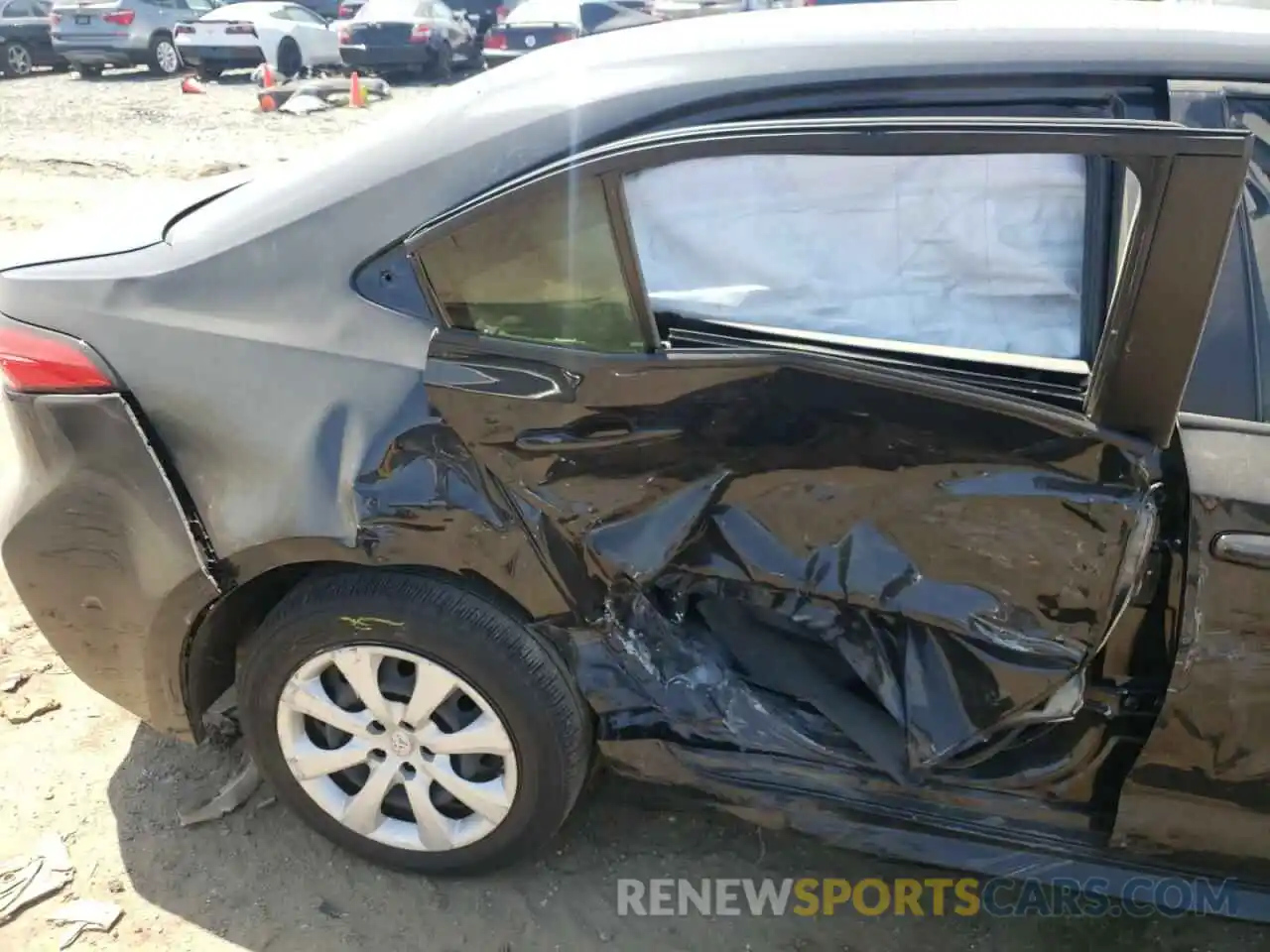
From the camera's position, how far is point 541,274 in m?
1.84

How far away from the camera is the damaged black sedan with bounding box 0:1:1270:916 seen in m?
1.69

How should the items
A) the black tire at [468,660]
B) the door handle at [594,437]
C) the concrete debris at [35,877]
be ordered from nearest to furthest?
1. the door handle at [594,437]
2. the black tire at [468,660]
3. the concrete debris at [35,877]

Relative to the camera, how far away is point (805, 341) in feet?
5.83

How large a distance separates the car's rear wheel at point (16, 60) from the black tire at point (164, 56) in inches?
87.6

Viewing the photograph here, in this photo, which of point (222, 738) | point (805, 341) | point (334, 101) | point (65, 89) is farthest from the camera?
point (65, 89)

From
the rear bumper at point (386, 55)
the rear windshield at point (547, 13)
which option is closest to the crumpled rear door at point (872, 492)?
the rear windshield at point (547, 13)

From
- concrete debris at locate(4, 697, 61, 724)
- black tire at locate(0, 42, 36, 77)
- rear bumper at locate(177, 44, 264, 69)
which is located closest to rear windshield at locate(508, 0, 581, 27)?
rear bumper at locate(177, 44, 264, 69)

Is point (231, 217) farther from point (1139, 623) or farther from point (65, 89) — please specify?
point (65, 89)

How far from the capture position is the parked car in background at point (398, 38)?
53.5 feet

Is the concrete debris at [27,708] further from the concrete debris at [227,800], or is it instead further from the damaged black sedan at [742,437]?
the damaged black sedan at [742,437]

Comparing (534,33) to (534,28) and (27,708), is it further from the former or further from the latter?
(27,708)

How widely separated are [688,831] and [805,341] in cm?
133

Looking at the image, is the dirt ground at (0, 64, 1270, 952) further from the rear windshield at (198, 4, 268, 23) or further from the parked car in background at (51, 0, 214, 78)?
the parked car in background at (51, 0, 214, 78)

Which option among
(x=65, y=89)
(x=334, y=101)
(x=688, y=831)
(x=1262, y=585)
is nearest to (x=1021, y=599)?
(x=1262, y=585)
